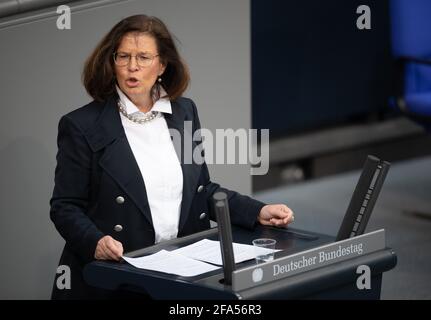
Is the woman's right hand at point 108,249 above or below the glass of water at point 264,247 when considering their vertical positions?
above

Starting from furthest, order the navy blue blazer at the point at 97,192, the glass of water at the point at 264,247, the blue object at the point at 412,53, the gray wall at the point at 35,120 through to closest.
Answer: the blue object at the point at 412,53 < the gray wall at the point at 35,120 < the navy blue blazer at the point at 97,192 < the glass of water at the point at 264,247

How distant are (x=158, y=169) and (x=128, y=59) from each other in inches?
14.0

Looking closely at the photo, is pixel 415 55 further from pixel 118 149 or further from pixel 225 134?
pixel 118 149

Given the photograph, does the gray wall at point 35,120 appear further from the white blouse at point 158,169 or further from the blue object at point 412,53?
the blue object at point 412,53

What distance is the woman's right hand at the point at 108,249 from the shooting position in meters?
3.04

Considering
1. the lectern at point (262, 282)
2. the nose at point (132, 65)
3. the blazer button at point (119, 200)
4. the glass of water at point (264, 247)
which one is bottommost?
the lectern at point (262, 282)

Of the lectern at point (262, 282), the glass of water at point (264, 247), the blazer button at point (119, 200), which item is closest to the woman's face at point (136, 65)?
the blazer button at point (119, 200)

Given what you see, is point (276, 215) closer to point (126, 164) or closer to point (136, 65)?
point (126, 164)

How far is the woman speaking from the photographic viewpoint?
10.7ft

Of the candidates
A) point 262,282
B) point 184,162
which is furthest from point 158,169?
point 262,282

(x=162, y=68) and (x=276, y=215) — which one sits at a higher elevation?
(x=162, y=68)

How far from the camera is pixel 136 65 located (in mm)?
3320
